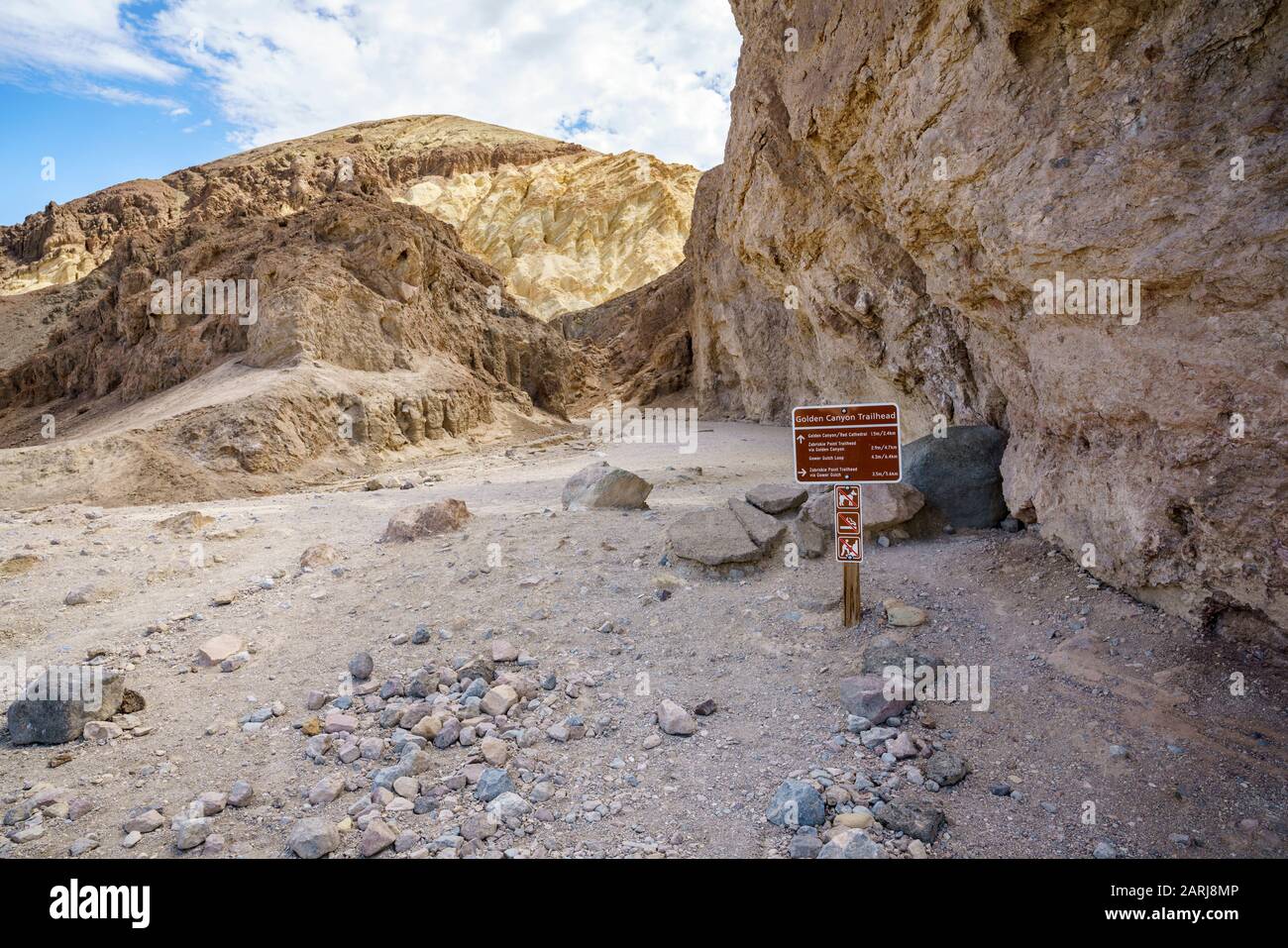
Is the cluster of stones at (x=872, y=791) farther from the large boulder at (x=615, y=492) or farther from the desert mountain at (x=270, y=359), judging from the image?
the desert mountain at (x=270, y=359)

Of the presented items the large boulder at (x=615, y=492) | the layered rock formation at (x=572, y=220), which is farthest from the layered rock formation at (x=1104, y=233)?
the layered rock formation at (x=572, y=220)

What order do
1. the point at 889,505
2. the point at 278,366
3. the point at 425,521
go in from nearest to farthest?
1. the point at 889,505
2. the point at 425,521
3. the point at 278,366

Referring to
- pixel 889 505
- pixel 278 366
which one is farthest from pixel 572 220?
pixel 889 505

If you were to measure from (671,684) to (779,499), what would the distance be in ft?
8.23

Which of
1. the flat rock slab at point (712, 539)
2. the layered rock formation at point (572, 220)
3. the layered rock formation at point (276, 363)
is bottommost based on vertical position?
the flat rock slab at point (712, 539)

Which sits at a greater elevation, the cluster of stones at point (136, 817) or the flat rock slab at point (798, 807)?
the flat rock slab at point (798, 807)

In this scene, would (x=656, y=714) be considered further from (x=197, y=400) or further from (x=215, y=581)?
(x=197, y=400)

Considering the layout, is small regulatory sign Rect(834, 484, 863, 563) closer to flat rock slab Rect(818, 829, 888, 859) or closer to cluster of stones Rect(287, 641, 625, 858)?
cluster of stones Rect(287, 641, 625, 858)

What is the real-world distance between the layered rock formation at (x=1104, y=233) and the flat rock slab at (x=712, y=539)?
6.76 ft

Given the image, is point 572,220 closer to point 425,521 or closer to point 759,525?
point 425,521

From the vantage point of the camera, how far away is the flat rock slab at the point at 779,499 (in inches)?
227

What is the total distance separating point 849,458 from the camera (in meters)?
4.05

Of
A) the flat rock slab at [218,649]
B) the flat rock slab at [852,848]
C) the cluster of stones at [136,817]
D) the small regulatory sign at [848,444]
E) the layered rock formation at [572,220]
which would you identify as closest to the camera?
the flat rock slab at [852,848]

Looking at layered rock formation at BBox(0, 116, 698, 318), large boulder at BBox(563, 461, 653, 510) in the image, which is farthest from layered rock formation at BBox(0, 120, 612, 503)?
layered rock formation at BBox(0, 116, 698, 318)
